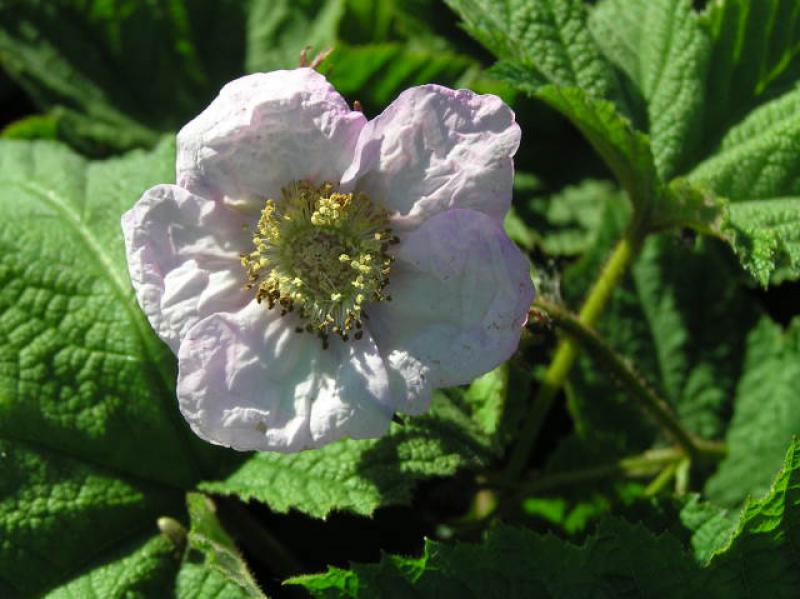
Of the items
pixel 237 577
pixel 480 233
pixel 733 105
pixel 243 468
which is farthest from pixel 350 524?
pixel 733 105

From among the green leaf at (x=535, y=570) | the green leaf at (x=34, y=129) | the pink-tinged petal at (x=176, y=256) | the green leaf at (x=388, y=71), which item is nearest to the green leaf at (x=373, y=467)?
the green leaf at (x=535, y=570)

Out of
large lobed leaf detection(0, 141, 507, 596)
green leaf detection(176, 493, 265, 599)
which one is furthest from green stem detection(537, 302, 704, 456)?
green leaf detection(176, 493, 265, 599)

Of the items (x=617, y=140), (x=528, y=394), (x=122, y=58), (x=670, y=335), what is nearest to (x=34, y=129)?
(x=122, y=58)

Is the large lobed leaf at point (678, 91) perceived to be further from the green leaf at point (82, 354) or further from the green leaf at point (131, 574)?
the green leaf at point (131, 574)

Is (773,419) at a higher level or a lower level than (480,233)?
lower

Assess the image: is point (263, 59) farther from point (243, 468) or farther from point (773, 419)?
point (773, 419)

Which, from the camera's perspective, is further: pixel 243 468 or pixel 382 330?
pixel 243 468

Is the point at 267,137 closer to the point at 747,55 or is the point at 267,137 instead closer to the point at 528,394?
the point at 528,394

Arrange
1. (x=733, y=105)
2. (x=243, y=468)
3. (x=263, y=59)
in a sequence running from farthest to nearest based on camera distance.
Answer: (x=263, y=59), (x=733, y=105), (x=243, y=468)

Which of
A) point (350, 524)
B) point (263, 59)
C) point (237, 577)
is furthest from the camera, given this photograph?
point (263, 59)
